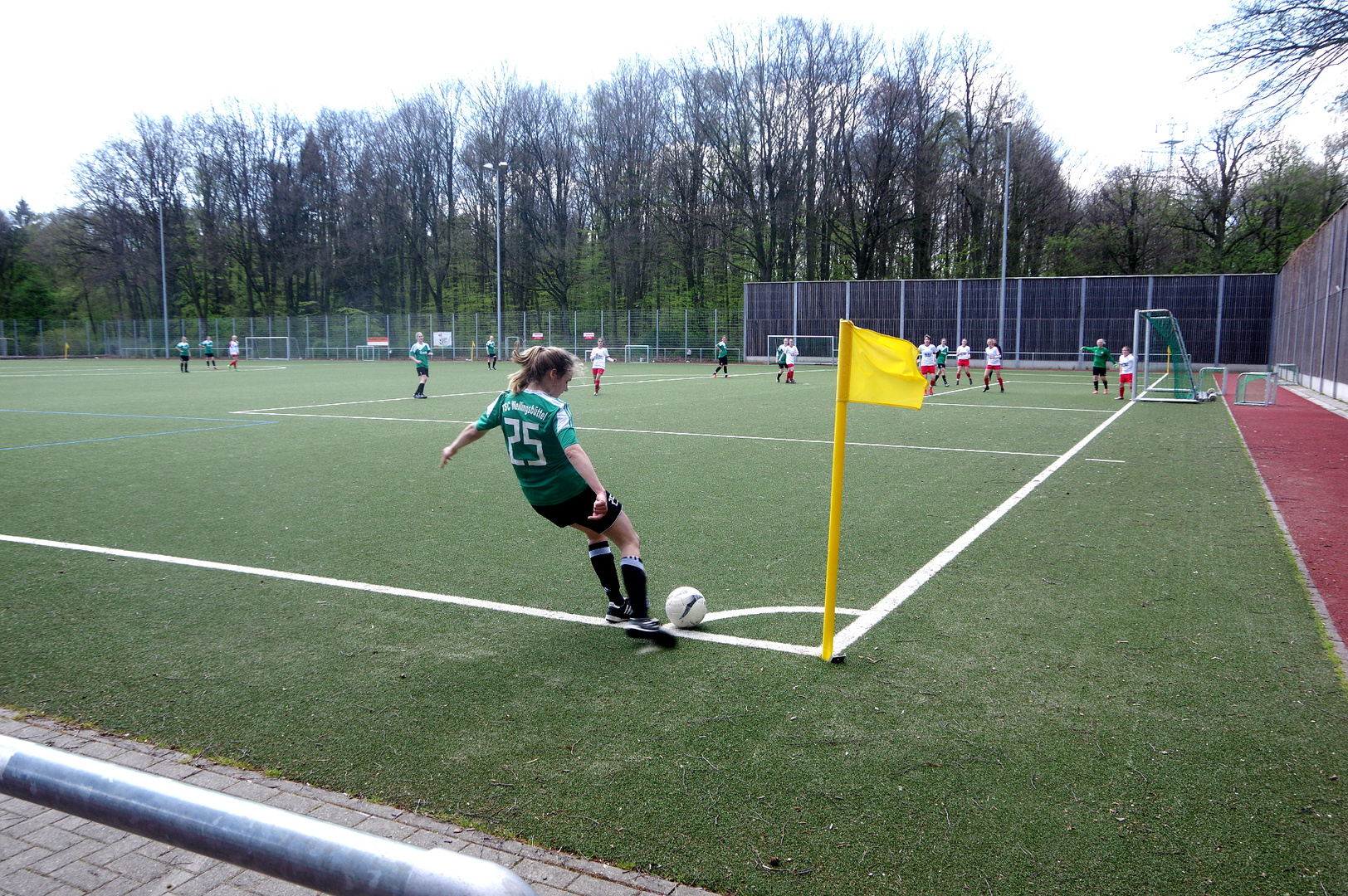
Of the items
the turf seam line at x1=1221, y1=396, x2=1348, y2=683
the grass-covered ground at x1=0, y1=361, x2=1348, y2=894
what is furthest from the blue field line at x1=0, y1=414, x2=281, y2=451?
the turf seam line at x1=1221, y1=396, x2=1348, y2=683

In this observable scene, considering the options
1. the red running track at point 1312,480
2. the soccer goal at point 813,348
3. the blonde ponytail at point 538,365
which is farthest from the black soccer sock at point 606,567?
the soccer goal at point 813,348

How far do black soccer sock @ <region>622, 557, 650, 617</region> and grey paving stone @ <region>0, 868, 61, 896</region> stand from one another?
289 centimetres

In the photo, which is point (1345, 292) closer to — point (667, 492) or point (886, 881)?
point (667, 492)

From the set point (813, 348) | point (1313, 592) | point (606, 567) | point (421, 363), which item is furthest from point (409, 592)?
point (813, 348)

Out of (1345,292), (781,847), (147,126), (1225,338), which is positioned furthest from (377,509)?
(147,126)

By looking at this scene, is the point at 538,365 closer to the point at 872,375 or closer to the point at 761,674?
the point at 872,375

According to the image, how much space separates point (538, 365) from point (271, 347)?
62.3 metres

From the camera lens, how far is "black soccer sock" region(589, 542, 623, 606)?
519 centimetres

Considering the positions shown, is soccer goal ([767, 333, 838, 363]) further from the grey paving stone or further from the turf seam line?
the grey paving stone

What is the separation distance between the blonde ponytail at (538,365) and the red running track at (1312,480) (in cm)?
468

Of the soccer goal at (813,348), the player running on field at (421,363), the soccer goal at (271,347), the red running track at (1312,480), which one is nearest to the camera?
the red running track at (1312,480)

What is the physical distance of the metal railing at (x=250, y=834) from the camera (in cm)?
112

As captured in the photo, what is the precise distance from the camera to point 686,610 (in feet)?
17.0

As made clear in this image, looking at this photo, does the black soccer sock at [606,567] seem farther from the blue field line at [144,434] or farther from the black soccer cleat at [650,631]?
the blue field line at [144,434]
